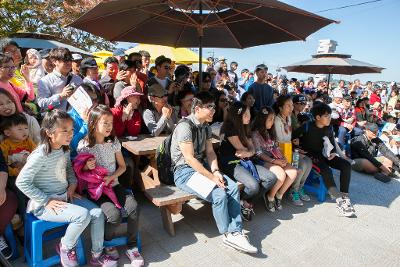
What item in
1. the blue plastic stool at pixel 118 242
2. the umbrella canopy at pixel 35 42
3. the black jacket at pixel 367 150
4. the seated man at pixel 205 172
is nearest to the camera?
the blue plastic stool at pixel 118 242

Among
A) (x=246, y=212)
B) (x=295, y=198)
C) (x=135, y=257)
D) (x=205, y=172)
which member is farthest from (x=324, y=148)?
(x=135, y=257)

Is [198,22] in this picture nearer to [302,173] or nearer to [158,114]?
[158,114]

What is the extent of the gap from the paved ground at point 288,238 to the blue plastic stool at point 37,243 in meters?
0.24

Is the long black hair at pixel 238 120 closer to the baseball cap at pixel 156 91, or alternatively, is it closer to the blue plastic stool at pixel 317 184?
the baseball cap at pixel 156 91

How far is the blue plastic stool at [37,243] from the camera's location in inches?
88.4

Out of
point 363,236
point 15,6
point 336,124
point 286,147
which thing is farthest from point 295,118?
point 15,6

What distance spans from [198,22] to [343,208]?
11.0ft

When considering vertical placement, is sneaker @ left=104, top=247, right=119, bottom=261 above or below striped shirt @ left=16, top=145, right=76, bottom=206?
below

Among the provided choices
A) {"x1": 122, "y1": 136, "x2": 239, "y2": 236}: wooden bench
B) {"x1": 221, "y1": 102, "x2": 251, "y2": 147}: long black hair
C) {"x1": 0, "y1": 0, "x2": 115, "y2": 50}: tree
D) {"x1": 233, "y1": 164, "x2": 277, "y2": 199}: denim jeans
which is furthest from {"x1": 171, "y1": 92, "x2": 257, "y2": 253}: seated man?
{"x1": 0, "y1": 0, "x2": 115, "y2": 50}: tree

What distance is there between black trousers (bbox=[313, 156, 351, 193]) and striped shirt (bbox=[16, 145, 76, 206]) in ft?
10.9

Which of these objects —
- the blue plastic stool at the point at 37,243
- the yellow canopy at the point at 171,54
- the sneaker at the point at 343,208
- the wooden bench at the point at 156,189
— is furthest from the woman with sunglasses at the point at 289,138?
the yellow canopy at the point at 171,54

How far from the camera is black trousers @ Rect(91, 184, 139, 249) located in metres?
2.45

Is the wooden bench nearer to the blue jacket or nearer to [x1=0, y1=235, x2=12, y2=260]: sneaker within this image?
the blue jacket

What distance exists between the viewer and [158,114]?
3.78m
